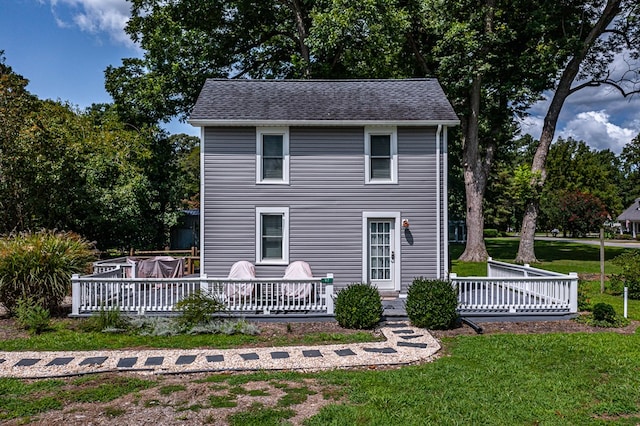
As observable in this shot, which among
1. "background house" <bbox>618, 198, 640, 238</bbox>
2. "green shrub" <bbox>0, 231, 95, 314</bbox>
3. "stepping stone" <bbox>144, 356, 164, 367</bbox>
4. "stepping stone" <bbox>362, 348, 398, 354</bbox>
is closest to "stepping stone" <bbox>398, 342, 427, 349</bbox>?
"stepping stone" <bbox>362, 348, 398, 354</bbox>

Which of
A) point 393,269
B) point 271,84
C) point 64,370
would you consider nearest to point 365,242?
point 393,269

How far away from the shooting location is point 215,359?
708 cm

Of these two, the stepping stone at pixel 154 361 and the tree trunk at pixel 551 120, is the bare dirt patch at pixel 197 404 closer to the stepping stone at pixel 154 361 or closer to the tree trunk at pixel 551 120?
the stepping stone at pixel 154 361

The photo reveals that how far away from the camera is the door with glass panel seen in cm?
1227

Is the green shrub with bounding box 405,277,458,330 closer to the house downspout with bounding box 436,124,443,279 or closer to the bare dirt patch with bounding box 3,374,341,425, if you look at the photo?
the house downspout with bounding box 436,124,443,279

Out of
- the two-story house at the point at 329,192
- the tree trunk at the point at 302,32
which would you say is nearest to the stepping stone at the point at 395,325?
the two-story house at the point at 329,192

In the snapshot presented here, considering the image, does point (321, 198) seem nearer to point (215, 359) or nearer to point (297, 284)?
point (297, 284)

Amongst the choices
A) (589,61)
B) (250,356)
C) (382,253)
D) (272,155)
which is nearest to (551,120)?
(589,61)

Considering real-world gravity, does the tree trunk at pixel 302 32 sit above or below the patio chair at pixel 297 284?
above

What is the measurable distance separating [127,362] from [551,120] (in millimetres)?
22890

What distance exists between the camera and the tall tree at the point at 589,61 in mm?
22047

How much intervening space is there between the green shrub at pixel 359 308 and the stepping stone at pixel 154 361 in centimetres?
371

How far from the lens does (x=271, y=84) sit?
14.1 m

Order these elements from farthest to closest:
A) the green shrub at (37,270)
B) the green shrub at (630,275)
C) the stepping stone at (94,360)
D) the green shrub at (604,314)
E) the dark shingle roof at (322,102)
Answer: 1. the green shrub at (630,275)
2. the dark shingle roof at (322,102)
3. the green shrub at (37,270)
4. the green shrub at (604,314)
5. the stepping stone at (94,360)
